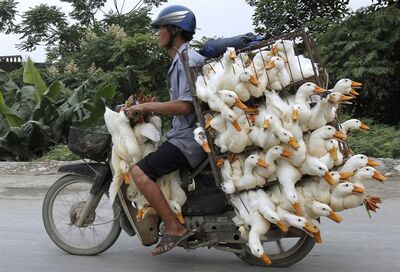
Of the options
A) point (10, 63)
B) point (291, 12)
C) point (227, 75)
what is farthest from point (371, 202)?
point (10, 63)

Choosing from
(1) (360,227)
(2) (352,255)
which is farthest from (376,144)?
(2) (352,255)

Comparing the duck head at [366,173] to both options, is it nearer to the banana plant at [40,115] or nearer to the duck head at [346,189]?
the duck head at [346,189]

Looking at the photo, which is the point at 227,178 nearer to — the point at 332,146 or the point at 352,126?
the point at 332,146

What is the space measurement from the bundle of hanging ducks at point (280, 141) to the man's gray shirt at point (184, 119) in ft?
0.59

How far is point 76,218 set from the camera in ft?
14.3

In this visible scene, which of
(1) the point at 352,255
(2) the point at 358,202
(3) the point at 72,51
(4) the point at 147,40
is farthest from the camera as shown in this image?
(3) the point at 72,51

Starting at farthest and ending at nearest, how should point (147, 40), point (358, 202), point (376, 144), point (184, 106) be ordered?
point (147, 40)
point (376, 144)
point (184, 106)
point (358, 202)

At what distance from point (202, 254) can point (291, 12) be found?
399 inches

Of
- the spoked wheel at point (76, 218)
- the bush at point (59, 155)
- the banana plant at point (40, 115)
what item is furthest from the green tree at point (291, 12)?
the spoked wheel at point (76, 218)

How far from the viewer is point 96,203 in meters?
4.28

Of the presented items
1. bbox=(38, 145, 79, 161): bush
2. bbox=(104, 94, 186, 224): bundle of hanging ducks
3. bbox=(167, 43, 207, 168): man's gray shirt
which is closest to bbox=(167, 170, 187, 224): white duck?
bbox=(104, 94, 186, 224): bundle of hanging ducks

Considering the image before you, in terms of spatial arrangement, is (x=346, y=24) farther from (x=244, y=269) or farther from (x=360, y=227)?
(x=244, y=269)

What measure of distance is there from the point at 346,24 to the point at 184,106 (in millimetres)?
8347

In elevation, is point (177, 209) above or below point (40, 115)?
below
